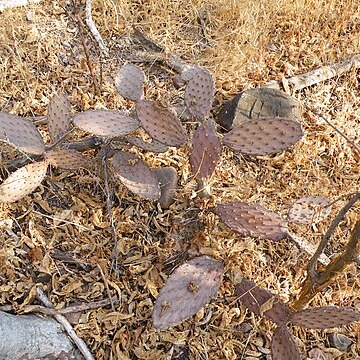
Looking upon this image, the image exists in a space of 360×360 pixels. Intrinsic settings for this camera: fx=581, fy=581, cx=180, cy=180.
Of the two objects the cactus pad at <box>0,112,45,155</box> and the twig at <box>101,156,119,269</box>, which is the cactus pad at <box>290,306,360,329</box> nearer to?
the twig at <box>101,156,119,269</box>

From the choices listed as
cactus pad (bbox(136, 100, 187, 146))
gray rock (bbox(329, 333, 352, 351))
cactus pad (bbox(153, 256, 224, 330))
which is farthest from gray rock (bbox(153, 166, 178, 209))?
gray rock (bbox(329, 333, 352, 351))

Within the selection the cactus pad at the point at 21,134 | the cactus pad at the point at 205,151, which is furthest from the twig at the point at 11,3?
the cactus pad at the point at 205,151

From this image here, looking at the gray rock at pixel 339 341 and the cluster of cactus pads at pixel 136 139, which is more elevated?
the cluster of cactus pads at pixel 136 139

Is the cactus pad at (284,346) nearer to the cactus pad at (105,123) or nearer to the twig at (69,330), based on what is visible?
the twig at (69,330)

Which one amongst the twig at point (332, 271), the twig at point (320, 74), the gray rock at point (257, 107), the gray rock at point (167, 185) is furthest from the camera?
the twig at point (320, 74)

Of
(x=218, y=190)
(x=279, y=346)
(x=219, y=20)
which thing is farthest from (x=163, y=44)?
(x=279, y=346)

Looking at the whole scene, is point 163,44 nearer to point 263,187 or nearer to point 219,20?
point 219,20
